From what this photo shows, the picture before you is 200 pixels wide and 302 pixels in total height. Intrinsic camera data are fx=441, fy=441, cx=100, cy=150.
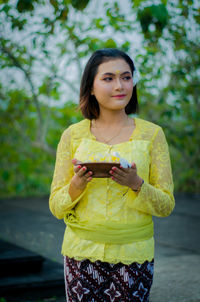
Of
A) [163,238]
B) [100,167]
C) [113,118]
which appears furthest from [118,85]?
[163,238]

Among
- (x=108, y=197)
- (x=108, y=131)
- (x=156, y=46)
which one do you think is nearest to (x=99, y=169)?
(x=108, y=197)

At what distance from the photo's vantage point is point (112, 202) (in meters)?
1.91

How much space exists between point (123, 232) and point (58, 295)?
2.32m

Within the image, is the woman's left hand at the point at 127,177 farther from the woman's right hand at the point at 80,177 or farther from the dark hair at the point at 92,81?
the dark hair at the point at 92,81

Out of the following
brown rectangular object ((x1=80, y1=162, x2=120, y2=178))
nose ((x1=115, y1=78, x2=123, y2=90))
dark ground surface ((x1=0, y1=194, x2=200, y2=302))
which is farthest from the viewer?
dark ground surface ((x1=0, y1=194, x2=200, y2=302))

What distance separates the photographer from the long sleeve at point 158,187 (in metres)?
1.85

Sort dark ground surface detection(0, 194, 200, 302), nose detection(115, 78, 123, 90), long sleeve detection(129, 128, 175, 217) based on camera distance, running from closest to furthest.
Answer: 1. long sleeve detection(129, 128, 175, 217)
2. nose detection(115, 78, 123, 90)
3. dark ground surface detection(0, 194, 200, 302)

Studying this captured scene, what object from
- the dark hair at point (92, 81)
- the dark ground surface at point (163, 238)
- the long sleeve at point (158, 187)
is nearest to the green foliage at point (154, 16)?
the dark hair at point (92, 81)

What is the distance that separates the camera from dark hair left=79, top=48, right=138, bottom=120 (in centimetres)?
208

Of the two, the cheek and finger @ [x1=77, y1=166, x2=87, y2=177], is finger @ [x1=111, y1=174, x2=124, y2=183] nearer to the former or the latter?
finger @ [x1=77, y1=166, x2=87, y2=177]

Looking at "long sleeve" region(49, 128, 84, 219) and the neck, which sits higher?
the neck

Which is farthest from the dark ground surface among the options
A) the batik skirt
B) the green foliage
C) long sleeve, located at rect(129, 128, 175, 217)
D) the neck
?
the green foliage

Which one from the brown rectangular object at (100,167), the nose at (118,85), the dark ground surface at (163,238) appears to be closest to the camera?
the brown rectangular object at (100,167)

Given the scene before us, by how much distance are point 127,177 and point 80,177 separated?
197 mm
